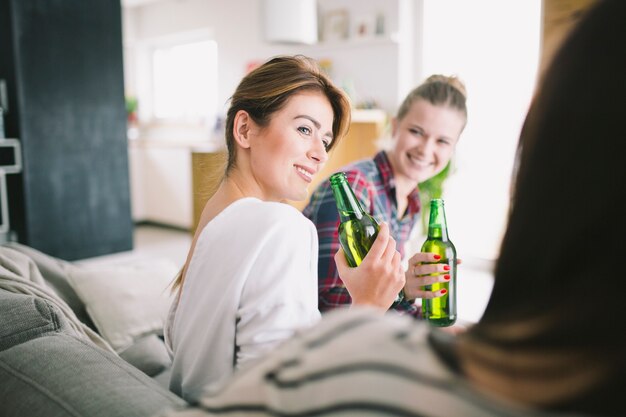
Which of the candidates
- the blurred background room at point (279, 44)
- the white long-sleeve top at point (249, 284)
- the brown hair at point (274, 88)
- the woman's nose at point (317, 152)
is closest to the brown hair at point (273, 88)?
the brown hair at point (274, 88)

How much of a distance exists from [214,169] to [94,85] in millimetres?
3470

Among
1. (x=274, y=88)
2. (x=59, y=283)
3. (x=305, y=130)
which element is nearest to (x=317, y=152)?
(x=305, y=130)

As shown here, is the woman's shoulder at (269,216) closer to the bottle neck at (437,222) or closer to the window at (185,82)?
the bottle neck at (437,222)

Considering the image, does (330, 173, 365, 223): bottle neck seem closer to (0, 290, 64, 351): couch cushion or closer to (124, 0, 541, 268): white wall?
(0, 290, 64, 351): couch cushion

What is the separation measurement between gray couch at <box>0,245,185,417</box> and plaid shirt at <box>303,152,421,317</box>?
1.77 ft

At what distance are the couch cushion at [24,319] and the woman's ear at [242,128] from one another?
50 cm

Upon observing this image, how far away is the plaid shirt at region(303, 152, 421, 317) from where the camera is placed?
141 centimetres

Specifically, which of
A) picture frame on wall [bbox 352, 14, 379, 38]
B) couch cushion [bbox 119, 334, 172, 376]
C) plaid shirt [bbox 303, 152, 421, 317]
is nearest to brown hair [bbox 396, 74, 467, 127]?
plaid shirt [bbox 303, 152, 421, 317]

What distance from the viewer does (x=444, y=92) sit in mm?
1648

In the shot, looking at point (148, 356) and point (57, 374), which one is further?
point (148, 356)

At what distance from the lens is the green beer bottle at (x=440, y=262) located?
1.20 m

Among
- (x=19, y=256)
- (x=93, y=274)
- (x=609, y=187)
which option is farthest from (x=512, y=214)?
(x=93, y=274)

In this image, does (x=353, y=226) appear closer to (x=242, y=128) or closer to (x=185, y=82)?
(x=242, y=128)

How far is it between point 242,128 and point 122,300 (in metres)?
0.81
